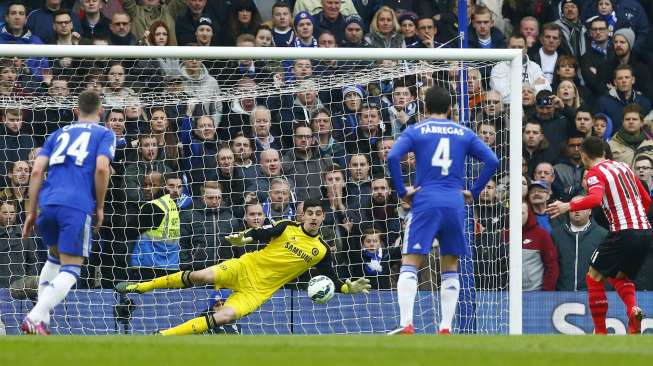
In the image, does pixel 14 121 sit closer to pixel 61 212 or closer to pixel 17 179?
pixel 17 179

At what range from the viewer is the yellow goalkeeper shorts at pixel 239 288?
13.2m

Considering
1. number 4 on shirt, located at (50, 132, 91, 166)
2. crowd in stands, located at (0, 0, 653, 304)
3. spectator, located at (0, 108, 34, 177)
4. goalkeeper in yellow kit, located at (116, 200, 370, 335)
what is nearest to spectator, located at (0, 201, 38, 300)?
crowd in stands, located at (0, 0, 653, 304)

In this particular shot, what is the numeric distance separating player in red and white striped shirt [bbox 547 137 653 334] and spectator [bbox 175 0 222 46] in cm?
498

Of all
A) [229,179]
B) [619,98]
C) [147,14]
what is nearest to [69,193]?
[229,179]

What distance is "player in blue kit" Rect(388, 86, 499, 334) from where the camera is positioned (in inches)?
403

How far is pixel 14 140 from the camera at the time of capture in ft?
44.3

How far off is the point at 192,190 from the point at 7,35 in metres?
2.99

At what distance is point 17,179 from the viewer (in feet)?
43.2

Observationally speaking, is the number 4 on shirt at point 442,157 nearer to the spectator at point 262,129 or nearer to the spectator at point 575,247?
the spectator at point 262,129

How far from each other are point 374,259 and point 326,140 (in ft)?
4.31

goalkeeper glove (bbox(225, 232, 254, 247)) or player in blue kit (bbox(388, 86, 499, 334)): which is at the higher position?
player in blue kit (bbox(388, 86, 499, 334))

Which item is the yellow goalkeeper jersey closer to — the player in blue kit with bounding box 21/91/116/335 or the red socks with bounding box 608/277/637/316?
the red socks with bounding box 608/277/637/316

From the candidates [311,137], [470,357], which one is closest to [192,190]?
[311,137]

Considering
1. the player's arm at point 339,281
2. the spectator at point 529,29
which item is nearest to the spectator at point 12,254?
the player's arm at point 339,281
